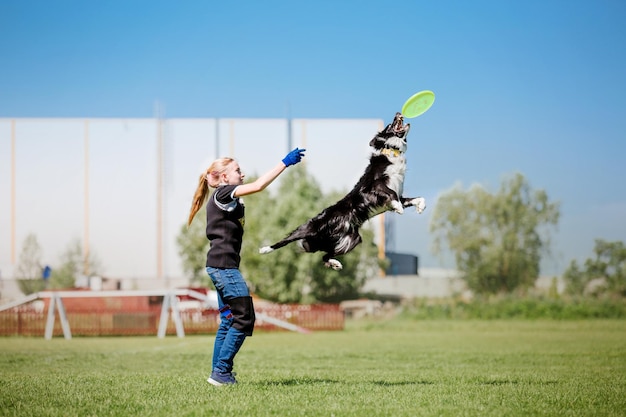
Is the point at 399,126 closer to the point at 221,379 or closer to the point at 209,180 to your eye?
the point at 209,180

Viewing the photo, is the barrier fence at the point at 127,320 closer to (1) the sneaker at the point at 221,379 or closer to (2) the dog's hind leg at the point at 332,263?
(1) the sneaker at the point at 221,379

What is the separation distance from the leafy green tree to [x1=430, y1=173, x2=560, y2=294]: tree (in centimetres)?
2205

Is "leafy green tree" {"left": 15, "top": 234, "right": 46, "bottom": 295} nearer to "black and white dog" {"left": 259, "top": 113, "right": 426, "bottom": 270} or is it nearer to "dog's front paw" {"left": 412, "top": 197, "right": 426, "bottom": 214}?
"black and white dog" {"left": 259, "top": 113, "right": 426, "bottom": 270}

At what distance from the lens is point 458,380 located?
27.4 feet

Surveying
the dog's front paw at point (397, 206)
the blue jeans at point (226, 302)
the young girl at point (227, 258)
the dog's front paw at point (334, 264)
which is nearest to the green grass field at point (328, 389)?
the blue jeans at point (226, 302)

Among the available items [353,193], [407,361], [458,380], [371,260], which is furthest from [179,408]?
[371,260]

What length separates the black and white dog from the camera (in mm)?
6852

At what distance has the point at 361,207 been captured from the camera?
6.88 metres

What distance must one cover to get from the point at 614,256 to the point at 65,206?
29.6 meters

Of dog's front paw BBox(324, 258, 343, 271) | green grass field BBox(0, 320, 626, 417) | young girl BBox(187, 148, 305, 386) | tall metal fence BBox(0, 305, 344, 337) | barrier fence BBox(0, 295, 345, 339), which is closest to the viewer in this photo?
green grass field BBox(0, 320, 626, 417)

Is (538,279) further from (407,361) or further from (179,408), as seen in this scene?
(179,408)

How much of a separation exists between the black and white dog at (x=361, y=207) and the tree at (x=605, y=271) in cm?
3151

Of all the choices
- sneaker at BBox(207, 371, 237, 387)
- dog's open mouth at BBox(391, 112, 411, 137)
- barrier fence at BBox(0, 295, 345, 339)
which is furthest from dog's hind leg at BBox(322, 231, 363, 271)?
barrier fence at BBox(0, 295, 345, 339)

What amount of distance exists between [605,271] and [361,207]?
3231cm
